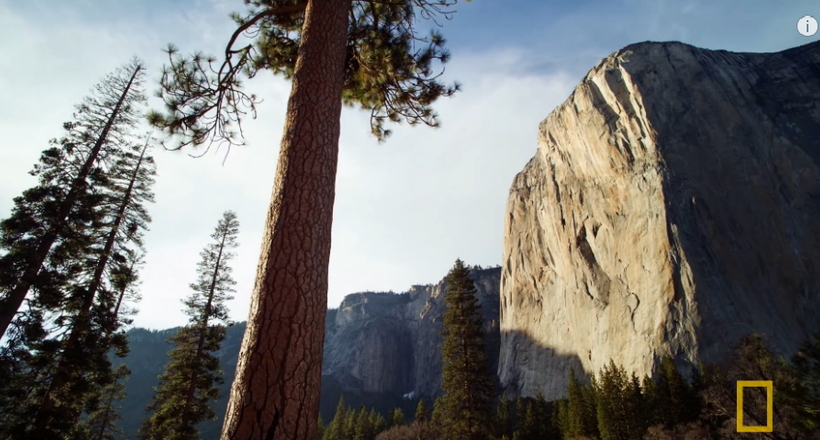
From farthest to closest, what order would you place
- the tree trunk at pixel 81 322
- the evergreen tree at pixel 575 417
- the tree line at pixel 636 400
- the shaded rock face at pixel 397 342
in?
the shaded rock face at pixel 397 342
the evergreen tree at pixel 575 417
the tree line at pixel 636 400
the tree trunk at pixel 81 322

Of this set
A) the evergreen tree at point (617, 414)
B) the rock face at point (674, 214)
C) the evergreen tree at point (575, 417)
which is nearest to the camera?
the evergreen tree at point (617, 414)

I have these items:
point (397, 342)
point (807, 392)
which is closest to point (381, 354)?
point (397, 342)

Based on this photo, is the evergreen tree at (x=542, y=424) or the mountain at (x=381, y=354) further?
the mountain at (x=381, y=354)

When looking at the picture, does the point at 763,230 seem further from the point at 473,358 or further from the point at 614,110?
the point at 473,358

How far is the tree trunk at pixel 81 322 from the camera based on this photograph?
441 inches

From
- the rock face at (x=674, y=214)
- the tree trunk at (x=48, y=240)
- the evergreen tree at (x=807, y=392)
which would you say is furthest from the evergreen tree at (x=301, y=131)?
the rock face at (x=674, y=214)

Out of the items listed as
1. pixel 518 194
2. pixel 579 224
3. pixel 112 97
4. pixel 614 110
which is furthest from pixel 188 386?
pixel 518 194

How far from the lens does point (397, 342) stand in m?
123

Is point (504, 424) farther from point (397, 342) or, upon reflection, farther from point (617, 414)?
point (397, 342)

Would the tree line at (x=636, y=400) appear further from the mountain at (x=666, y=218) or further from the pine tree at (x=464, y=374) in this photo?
the mountain at (x=666, y=218)

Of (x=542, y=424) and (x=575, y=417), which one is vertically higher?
(x=575, y=417)

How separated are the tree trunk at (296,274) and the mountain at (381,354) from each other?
3799 inches

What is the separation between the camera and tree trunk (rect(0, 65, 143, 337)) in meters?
10.1

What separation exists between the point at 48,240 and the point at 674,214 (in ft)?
182
